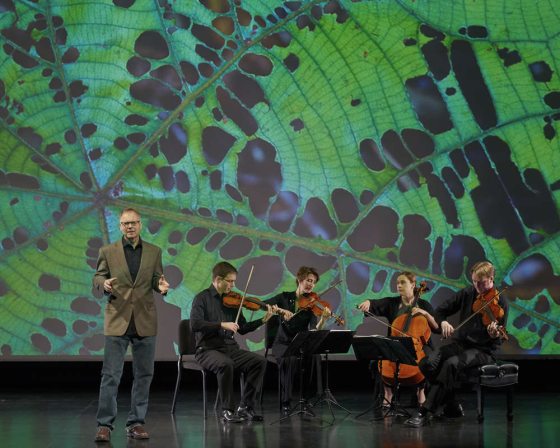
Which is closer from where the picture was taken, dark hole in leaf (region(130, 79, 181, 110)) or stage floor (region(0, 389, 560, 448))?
stage floor (region(0, 389, 560, 448))

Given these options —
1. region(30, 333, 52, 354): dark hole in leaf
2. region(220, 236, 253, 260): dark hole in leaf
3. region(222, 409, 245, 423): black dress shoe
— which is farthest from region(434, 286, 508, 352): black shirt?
region(30, 333, 52, 354): dark hole in leaf

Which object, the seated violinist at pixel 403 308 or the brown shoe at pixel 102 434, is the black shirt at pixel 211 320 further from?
the brown shoe at pixel 102 434

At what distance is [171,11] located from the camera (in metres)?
7.25

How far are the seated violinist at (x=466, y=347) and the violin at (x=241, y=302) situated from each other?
3.55 feet

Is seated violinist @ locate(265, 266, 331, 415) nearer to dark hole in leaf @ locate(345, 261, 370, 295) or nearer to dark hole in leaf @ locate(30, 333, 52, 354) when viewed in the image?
dark hole in leaf @ locate(345, 261, 370, 295)

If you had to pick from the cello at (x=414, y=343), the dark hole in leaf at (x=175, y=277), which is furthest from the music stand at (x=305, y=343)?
the dark hole in leaf at (x=175, y=277)

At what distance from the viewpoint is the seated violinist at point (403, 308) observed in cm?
614

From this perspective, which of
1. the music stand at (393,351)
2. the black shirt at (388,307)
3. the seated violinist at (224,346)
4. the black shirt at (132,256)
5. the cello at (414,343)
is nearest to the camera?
the black shirt at (132,256)

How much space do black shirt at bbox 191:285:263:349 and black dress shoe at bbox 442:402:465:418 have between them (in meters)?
1.34

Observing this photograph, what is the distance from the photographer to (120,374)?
5.14 metres

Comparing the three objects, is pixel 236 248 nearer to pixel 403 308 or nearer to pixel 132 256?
pixel 403 308

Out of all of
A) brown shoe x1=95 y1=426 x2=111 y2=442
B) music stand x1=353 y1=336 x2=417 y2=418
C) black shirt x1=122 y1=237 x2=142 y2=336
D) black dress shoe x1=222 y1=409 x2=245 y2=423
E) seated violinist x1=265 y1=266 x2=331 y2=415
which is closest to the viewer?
brown shoe x1=95 y1=426 x2=111 y2=442

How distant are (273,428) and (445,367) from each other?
3.86ft

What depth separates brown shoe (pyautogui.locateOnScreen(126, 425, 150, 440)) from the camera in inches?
202
